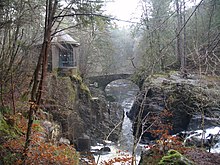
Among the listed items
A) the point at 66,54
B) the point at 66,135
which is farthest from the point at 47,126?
the point at 66,54

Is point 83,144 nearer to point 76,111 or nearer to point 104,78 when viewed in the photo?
point 76,111

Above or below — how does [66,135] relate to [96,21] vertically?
below

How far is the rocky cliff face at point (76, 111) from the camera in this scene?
12.0 m

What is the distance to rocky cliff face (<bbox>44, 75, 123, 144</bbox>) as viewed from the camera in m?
12.0

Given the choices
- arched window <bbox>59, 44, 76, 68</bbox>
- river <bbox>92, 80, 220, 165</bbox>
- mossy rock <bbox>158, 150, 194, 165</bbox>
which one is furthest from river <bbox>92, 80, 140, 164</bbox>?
arched window <bbox>59, 44, 76, 68</bbox>

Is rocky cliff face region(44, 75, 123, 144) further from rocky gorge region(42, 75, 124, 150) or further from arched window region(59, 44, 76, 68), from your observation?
arched window region(59, 44, 76, 68)

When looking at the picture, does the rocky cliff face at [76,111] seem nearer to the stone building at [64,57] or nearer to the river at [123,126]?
the river at [123,126]

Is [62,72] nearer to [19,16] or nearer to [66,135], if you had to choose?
[66,135]

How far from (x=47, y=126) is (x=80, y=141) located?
419 centimetres

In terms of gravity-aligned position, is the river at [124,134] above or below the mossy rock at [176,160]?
below

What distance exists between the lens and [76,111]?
14023 millimetres

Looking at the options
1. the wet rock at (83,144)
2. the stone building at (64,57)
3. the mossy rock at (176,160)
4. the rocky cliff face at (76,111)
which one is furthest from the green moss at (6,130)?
the stone building at (64,57)

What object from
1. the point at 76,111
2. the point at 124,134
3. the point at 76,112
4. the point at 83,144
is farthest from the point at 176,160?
the point at 124,134

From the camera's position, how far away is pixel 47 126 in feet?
30.2
